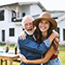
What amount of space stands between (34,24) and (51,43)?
252mm

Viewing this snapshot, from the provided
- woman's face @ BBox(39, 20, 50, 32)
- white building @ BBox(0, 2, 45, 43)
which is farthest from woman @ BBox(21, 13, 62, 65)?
white building @ BBox(0, 2, 45, 43)

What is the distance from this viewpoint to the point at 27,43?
1.92 meters

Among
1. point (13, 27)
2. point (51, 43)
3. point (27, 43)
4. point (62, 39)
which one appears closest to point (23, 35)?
point (27, 43)

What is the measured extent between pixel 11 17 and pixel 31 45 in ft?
58.3

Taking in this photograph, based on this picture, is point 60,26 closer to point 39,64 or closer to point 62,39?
point 62,39

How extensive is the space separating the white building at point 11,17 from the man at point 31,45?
16.4 metres

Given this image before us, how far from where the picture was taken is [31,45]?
1.91m

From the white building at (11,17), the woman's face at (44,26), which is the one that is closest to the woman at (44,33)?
the woman's face at (44,26)

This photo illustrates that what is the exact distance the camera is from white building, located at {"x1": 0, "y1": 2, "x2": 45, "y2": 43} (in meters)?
18.7

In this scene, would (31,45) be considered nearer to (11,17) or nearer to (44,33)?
(44,33)

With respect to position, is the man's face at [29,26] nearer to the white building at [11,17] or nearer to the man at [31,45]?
the man at [31,45]

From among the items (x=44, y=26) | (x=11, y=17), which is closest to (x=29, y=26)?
(x=44, y=26)

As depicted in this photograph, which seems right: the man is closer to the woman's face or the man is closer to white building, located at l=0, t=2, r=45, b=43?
the woman's face

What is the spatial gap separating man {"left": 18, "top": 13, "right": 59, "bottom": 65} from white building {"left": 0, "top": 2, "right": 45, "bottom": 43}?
16.4 meters
